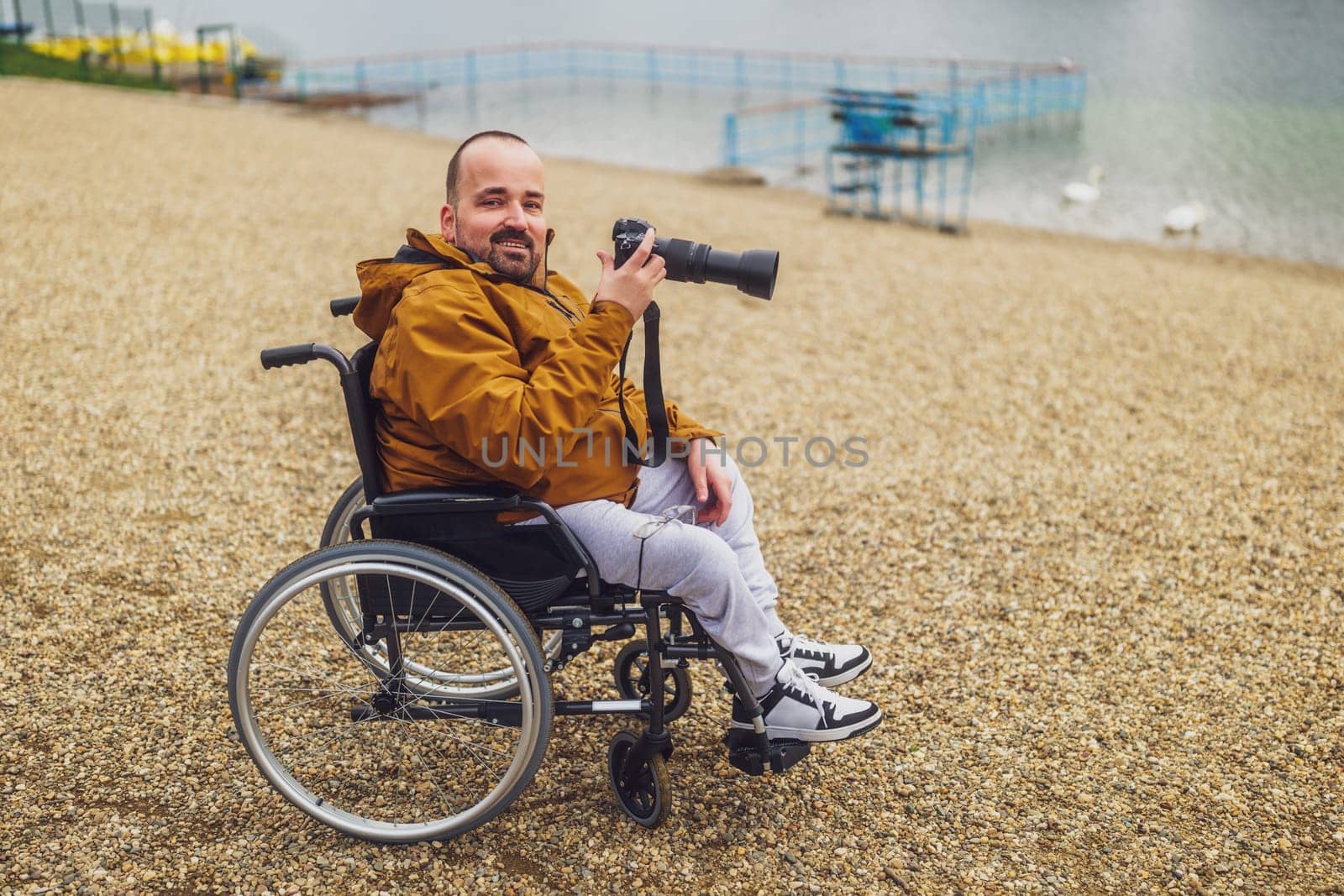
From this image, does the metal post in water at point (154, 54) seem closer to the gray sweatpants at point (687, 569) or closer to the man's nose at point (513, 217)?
the man's nose at point (513, 217)

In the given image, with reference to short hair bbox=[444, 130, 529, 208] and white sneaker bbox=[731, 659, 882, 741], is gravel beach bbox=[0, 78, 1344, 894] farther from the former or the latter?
short hair bbox=[444, 130, 529, 208]

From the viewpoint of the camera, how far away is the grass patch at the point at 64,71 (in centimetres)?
1810

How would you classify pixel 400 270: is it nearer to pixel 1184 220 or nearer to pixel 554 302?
pixel 554 302

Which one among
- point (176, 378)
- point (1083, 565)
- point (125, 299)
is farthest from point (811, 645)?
point (125, 299)

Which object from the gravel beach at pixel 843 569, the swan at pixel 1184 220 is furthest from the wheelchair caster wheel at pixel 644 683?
the swan at pixel 1184 220

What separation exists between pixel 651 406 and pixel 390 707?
97 centimetres

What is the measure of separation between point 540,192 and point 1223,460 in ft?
12.2

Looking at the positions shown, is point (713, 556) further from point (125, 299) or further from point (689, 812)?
point (125, 299)

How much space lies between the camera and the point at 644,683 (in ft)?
9.89

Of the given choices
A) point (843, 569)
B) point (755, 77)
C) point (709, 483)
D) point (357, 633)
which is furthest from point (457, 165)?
point (755, 77)

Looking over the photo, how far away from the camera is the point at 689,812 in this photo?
262 cm

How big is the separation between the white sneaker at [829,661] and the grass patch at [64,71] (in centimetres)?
1865

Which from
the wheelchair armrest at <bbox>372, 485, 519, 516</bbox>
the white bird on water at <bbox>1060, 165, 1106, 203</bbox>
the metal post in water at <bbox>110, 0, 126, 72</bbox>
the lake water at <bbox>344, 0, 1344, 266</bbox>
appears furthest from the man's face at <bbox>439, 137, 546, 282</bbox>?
the metal post in water at <bbox>110, 0, 126, 72</bbox>

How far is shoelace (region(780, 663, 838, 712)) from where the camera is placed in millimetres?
2510
